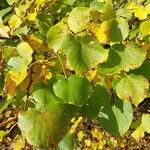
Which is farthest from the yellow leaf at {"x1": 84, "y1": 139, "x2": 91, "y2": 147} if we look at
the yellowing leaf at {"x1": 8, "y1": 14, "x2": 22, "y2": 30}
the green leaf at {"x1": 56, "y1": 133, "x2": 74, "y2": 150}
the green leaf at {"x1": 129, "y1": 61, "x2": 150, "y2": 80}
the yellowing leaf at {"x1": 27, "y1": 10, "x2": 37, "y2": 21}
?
the green leaf at {"x1": 129, "y1": 61, "x2": 150, "y2": 80}

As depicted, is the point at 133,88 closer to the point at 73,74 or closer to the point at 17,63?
the point at 73,74

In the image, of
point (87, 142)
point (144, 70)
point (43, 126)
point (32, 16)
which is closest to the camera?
point (43, 126)

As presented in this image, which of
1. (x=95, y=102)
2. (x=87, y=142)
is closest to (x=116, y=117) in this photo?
(x=95, y=102)

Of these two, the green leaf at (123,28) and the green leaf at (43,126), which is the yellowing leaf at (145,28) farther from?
the green leaf at (43,126)

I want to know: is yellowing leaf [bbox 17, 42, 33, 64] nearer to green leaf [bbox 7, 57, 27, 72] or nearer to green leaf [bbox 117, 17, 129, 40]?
green leaf [bbox 7, 57, 27, 72]

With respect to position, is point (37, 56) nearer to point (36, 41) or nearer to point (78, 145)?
point (36, 41)

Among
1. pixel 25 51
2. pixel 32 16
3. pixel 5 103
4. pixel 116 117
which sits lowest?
pixel 32 16

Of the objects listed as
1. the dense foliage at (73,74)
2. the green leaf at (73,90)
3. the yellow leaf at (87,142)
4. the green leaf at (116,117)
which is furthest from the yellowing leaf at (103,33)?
the yellow leaf at (87,142)

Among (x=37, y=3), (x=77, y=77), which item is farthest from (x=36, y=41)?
(x=37, y=3)
